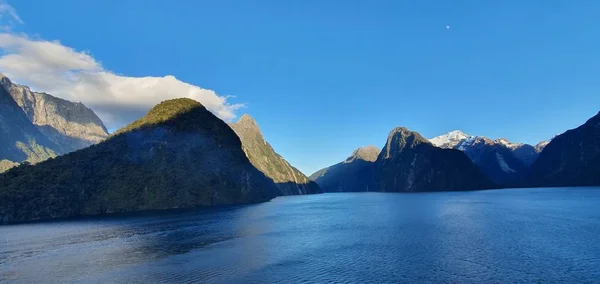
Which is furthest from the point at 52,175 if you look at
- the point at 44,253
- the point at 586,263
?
the point at 586,263

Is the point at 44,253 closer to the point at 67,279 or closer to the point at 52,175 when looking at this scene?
the point at 67,279

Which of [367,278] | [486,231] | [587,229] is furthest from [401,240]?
[587,229]

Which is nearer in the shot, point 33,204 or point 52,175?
point 33,204

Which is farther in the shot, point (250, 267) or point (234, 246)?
point (234, 246)

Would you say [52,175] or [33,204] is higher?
[52,175]

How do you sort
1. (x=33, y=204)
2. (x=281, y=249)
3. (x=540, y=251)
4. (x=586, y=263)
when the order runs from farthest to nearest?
(x=33, y=204) < (x=281, y=249) < (x=540, y=251) < (x=586, y=263)

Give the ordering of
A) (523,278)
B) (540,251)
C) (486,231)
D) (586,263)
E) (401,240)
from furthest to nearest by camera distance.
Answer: (486,231) < (401,240) < (540,251) < (586,263) < (523,278)

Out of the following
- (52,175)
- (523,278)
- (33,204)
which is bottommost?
(523,278)

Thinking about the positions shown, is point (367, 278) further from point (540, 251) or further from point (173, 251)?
point (173, 251)

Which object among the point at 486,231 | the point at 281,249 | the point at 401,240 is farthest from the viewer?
the point at 486,231
